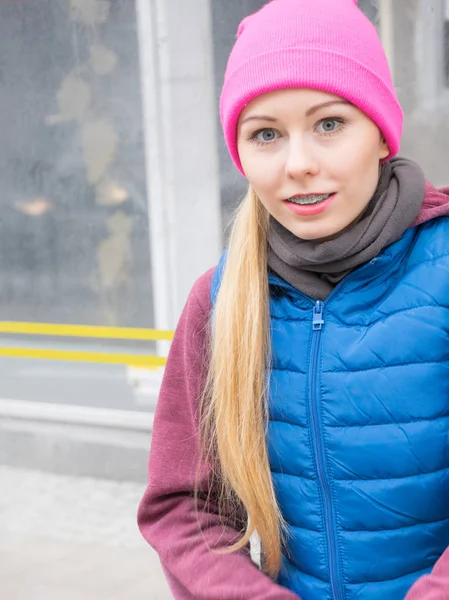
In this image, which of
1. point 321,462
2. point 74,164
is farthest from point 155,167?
point 321,462

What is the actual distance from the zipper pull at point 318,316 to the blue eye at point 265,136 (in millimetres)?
289

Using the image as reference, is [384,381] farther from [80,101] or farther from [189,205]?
[80,101]

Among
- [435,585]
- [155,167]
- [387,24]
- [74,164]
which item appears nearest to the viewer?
[435,585]

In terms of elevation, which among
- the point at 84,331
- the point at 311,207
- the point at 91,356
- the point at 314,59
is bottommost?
the point at 91,356

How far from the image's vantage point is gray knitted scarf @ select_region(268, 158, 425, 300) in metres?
1.43

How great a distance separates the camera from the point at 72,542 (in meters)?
3.34

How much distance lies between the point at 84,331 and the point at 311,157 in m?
2.37

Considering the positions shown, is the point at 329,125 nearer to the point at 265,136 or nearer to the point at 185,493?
the point at 265,136

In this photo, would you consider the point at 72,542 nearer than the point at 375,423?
No

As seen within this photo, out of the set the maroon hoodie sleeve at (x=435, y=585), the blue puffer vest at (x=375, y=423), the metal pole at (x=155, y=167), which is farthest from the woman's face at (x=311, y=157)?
the metal pole at (x=155, y=167)

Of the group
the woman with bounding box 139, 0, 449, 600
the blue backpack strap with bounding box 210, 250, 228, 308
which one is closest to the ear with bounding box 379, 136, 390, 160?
the woman with bounding box 139, 0, 449, 600

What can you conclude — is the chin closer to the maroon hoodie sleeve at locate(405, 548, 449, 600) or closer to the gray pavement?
the maroon hoodie sleeve at locate(405, 548, 449, 600)

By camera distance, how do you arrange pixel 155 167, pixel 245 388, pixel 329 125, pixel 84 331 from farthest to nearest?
pixel 84 331 < pixel 155 167 < pixel 245 388 < pixel 329 125

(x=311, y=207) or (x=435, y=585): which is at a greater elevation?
(x=311, y=207)
